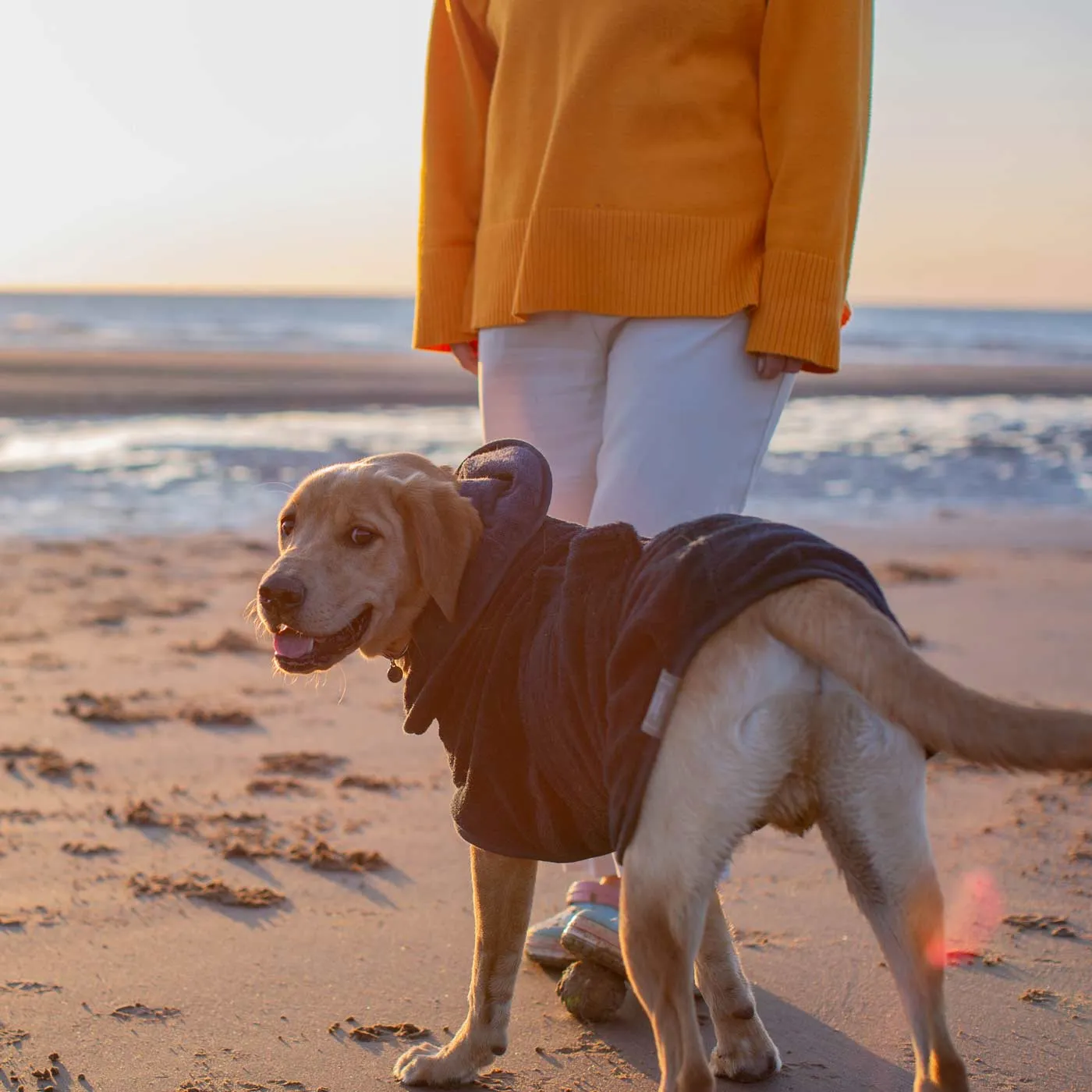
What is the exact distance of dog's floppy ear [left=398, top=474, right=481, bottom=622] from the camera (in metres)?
2.63

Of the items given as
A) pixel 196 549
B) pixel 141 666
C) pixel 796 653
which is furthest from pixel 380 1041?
pixel 196 549

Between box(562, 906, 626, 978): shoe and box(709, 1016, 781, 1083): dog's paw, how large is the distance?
28 cm

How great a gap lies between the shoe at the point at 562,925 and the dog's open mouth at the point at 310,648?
92cm

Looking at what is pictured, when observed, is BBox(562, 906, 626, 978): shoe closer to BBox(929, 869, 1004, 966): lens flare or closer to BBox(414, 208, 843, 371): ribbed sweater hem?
BBox(929, 869, 1004, 966): lens flare

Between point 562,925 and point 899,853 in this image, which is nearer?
point 899,853

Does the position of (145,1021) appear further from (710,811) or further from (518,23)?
(518,23)

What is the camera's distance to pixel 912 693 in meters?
2.01

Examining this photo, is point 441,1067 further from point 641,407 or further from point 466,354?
point 466,354

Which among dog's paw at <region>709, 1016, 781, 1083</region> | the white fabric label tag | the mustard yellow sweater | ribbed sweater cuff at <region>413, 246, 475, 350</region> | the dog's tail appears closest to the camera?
the dog's tail

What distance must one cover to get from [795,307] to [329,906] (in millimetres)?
Answer: 1891

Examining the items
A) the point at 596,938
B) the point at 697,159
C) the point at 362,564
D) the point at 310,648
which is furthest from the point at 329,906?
the point at 697,159

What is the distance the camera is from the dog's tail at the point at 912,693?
1922 mm

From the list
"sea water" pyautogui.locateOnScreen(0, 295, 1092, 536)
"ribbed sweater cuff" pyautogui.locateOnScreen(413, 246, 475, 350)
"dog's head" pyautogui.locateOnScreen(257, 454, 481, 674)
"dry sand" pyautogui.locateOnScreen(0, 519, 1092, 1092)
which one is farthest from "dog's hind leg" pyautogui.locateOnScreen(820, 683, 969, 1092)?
"sea water" pyautogui.locateOnScreen(0, 295, 1092, 536)

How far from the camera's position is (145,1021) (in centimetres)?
282
